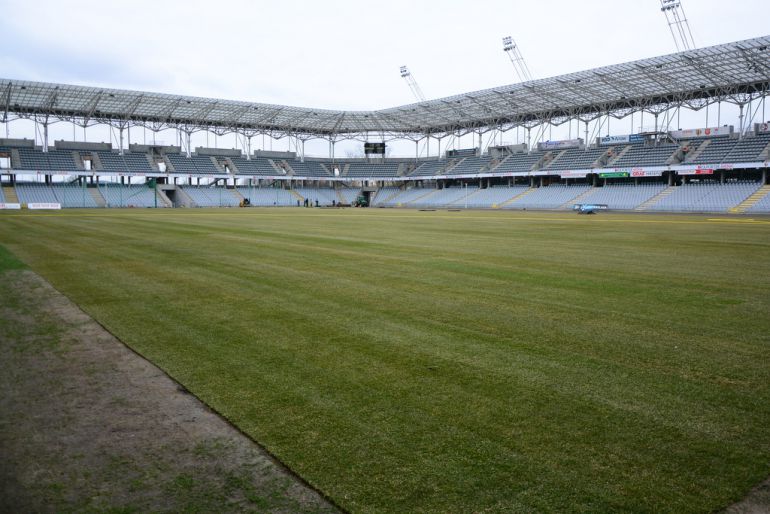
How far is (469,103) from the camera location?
75.7 meters

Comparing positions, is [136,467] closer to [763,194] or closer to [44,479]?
[44,479]

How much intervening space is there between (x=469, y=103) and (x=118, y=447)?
7683 centimetres

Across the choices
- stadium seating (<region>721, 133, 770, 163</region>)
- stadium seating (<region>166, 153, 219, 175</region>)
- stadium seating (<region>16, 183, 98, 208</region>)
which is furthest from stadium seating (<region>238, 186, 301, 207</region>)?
stadium seating (<region>721, 133, 770, 163</region>)

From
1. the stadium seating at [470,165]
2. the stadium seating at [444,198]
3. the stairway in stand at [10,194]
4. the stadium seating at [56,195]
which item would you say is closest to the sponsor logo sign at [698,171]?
the stadium seating at [444,198]

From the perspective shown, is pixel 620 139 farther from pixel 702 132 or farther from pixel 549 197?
pixel 549 197

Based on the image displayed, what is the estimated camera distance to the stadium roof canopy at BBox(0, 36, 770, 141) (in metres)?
54.5

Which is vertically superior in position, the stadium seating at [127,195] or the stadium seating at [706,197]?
the stadium seating at [127,195]

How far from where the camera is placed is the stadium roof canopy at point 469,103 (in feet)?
179

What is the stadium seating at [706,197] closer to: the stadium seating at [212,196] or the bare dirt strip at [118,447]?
the bare dirt strip at [118,447]

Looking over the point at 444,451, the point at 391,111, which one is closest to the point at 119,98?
the point at 391,111

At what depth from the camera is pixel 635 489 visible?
10.9ft

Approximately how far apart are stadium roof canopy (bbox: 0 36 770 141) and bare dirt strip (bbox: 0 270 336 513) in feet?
187

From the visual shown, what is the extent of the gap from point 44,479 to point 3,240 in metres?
21.1

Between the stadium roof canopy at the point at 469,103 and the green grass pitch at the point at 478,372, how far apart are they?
51.0 metres
